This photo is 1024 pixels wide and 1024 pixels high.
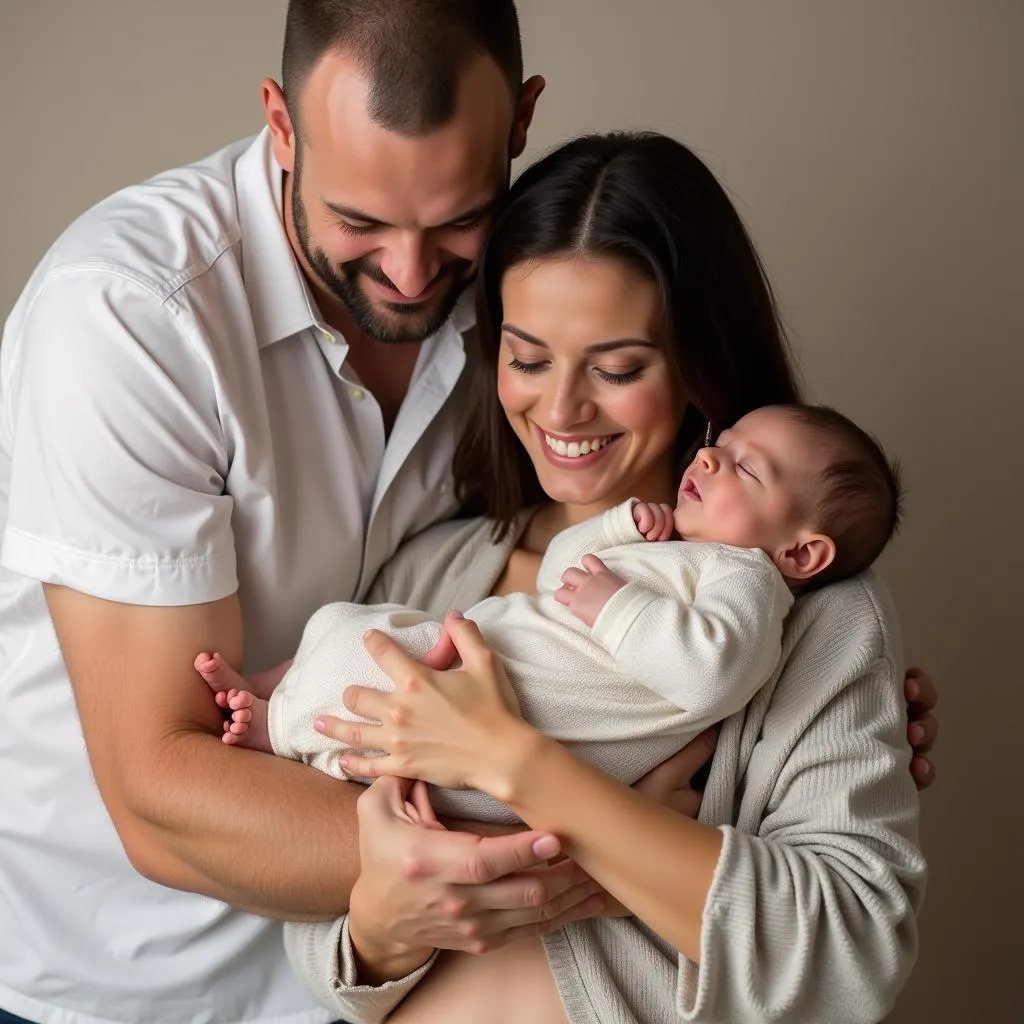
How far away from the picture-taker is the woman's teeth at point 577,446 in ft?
6.84

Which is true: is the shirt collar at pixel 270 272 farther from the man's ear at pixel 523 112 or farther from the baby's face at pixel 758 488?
the baby's face at pixel 758 488

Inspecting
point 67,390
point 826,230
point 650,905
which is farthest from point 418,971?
point 826,230

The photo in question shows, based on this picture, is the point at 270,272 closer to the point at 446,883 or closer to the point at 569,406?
the point at 569,406

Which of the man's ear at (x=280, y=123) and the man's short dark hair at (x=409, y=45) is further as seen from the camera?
the man's ear at (x=280, y=123)

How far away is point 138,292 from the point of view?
1.90 metres

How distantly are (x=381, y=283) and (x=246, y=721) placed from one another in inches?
29.3

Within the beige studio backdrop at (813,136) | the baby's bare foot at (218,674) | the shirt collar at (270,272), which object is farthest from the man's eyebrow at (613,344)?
the beige studio backdrop at (813,136)

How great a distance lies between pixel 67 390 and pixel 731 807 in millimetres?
1178

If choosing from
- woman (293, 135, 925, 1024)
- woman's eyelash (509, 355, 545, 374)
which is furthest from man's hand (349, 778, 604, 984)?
woman's eyelash (509, 355, 545, 374)

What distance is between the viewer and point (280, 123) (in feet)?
6.95

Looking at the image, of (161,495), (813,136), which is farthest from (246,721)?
(813,136)

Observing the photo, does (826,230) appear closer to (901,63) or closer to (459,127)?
(901,63)

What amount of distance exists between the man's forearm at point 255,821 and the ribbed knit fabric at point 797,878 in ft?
0.41

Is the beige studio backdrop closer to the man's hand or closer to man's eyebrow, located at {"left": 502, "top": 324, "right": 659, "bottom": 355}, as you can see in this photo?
Result: man's eyebrow, located at {"left": 502, "top": 324, "right": 659, "bottom": 355}
